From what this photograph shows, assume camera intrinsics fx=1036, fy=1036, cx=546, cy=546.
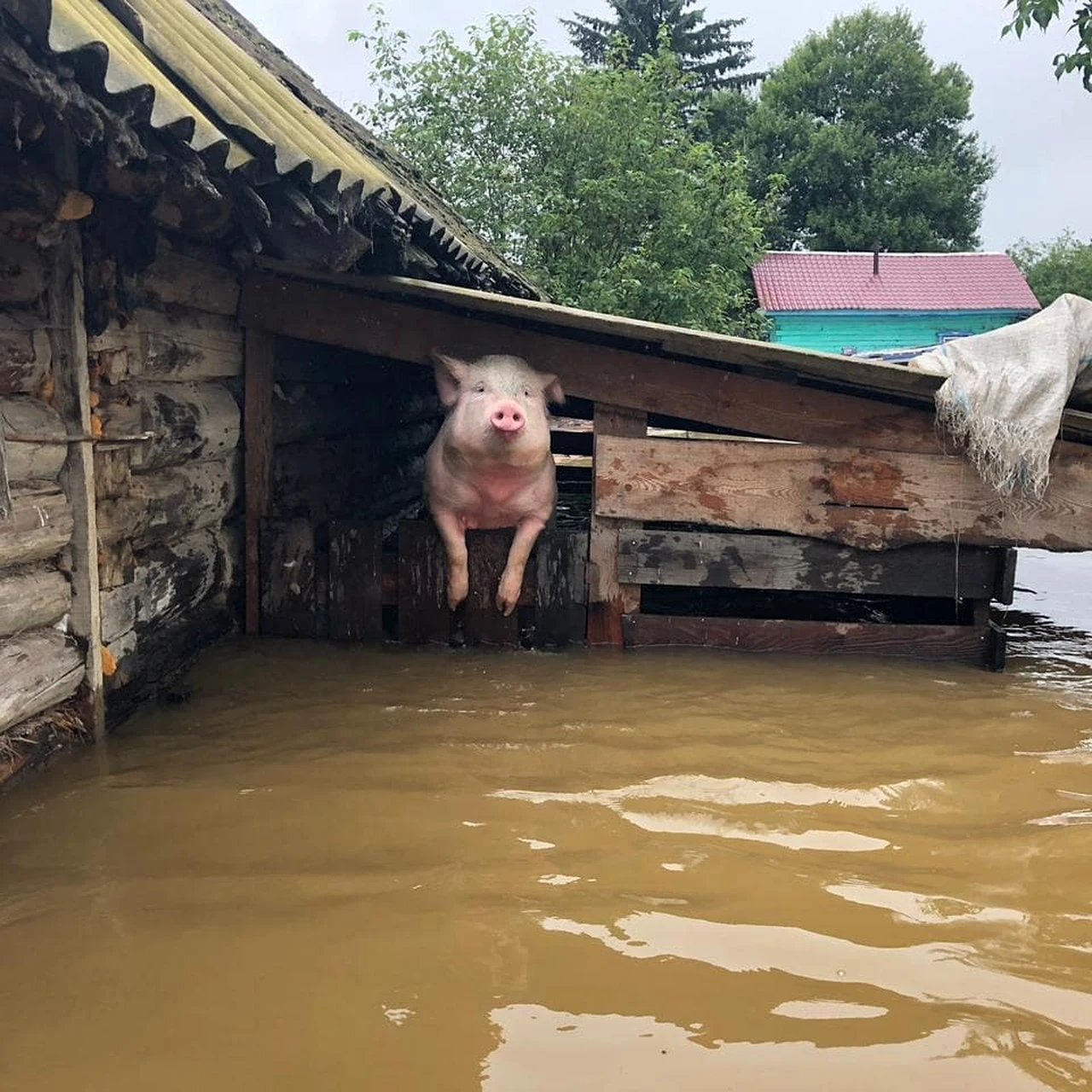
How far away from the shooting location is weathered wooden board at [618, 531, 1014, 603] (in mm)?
5000

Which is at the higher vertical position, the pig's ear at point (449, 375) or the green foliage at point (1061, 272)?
the green foliage at point (1061, 272)

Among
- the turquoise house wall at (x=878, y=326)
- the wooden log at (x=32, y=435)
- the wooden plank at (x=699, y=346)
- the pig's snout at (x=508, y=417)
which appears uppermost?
the turquoise house wall at (x=878, y=326)

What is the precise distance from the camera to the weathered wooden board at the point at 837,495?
4.82m

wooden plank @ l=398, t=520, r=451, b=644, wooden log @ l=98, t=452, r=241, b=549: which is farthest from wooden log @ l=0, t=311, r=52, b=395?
wooden plank @ l=398, t=520, r=451, b=644

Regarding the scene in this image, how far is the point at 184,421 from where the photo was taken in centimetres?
455

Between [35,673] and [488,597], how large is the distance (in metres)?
2.28

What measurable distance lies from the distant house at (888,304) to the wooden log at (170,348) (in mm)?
21616

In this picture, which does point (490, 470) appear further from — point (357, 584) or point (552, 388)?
point (357, 584)

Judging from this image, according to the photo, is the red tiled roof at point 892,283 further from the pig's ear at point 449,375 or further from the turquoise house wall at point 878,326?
the pig's ear at point 449,375

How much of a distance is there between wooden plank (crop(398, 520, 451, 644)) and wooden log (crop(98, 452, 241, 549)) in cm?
89

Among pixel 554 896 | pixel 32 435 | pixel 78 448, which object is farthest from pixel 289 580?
pixel 554 896

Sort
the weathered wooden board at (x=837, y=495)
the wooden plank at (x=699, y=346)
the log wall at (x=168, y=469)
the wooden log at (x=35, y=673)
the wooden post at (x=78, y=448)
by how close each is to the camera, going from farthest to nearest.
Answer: the weathered wooden board at (x=837, y=495)
the wooden plank at (x=699, y=346)
the log wall at (x=168, y=469)
the wooden post at (x=78, y=448)
the wooden log at (x=35, y=673)

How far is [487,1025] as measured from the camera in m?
1.99

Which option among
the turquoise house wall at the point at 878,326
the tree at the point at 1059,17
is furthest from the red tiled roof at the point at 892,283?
the tree at the point at 1059,17
